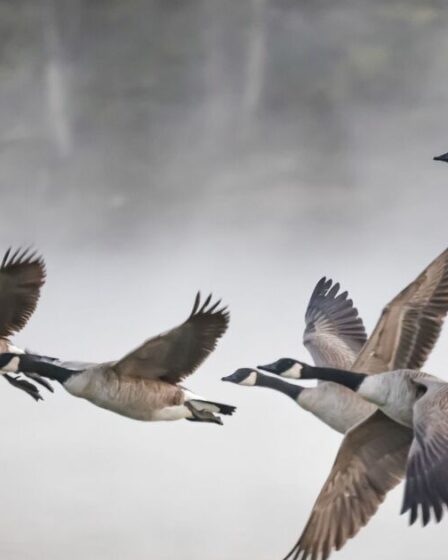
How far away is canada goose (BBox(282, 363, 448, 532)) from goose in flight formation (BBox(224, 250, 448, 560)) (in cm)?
3

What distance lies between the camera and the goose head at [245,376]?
8.16 metres

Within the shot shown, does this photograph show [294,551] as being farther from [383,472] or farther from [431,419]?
[431,419]

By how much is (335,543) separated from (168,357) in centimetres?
132

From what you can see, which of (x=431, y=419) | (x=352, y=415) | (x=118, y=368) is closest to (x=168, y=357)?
(x=118, y=368)

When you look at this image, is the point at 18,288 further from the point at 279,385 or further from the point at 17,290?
the point at 279,385

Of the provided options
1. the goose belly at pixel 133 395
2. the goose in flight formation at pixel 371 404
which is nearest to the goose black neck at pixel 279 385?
the goose in flight formation at pixel 371 404

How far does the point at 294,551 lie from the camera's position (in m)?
7.37

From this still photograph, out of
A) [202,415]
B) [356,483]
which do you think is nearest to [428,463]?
[356,483]

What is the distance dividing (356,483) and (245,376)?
3.48 feet

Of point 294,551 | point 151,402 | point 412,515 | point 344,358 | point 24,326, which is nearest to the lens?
point 412,515

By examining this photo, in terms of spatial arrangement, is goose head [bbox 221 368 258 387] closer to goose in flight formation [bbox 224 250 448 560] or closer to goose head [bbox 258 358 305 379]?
goose in flight formation [bbox 224 250 448 560]

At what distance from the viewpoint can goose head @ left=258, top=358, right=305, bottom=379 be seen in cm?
802

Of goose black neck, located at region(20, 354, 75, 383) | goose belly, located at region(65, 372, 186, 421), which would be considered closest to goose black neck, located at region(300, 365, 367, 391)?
goose belly, located at region(65, 372, 186, 421)

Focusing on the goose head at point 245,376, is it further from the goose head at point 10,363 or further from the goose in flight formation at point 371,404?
the goose head at point 10,363
